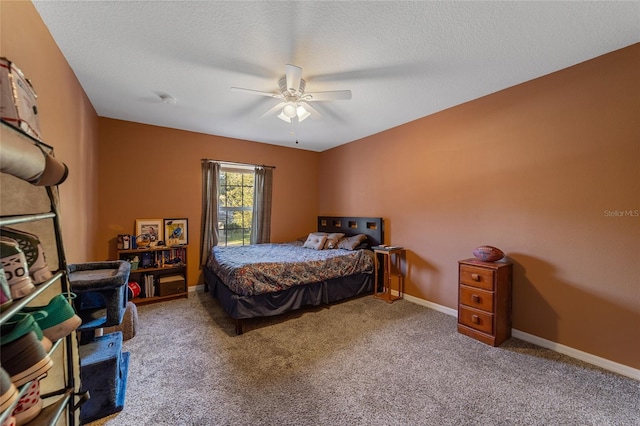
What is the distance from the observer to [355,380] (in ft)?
6.37

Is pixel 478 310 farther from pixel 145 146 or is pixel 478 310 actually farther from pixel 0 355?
pixel 145 146

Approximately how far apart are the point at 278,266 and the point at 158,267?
6.35 ft

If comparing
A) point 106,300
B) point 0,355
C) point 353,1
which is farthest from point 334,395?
point 353,1

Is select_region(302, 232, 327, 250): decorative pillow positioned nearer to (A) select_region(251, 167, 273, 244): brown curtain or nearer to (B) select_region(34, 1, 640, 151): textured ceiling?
(A) select_region(251, 167, 273, 244): brown curtain

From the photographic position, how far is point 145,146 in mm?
3789

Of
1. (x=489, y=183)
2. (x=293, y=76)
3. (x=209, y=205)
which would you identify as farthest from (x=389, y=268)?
(x=209, y=205)

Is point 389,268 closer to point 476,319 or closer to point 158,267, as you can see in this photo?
point 476,319

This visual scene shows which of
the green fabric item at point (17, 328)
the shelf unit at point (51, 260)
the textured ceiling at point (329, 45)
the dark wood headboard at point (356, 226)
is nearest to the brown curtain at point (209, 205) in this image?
the textured ceiling at point (329, 45)

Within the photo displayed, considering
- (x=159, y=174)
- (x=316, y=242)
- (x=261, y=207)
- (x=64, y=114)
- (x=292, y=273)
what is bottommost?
(x=292, y=273)

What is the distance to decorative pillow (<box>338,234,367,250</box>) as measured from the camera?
3977 mm

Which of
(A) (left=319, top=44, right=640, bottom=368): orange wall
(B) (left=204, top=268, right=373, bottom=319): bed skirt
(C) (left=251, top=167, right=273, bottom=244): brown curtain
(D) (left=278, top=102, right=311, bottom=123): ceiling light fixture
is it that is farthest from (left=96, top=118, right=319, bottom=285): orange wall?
(A) (left=319, top=44, right=640, bottom=368): orange wall

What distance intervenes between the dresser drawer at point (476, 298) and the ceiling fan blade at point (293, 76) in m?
2.53

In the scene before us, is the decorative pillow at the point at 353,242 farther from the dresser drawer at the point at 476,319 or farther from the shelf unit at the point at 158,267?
the shelf unit at the point at 158,267

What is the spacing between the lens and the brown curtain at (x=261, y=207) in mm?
4711
